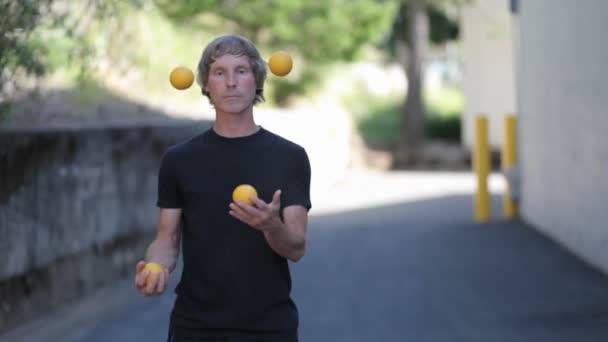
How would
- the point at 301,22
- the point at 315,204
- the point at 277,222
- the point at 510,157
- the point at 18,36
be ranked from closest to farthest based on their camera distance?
the point at 277,222 < the point at 18,36 < the point at 510,157 < the point at 315,204 < the point at 301,22

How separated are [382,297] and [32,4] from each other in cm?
372

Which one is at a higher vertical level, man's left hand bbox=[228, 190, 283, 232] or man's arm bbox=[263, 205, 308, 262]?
man's left hand bbox=[228, 190, 283, 232]

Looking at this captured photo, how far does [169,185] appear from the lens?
12.3 feet

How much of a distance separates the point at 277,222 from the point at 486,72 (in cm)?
2769

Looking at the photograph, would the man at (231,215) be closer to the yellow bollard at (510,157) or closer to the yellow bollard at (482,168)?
the yellow bollard at (482,168)

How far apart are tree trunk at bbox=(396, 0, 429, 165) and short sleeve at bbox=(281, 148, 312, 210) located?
25.8 metres

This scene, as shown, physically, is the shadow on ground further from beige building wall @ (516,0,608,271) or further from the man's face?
the man's face

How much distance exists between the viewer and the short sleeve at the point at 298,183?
3.62m

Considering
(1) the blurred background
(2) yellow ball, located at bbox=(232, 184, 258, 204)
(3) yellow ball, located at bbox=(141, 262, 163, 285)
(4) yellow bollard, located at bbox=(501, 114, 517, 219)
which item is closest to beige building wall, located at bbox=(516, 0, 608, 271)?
(1) the blurred background

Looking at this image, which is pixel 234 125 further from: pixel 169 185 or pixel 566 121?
pixel 566 121

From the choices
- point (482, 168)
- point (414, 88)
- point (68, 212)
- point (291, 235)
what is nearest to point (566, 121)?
point (482, 168)

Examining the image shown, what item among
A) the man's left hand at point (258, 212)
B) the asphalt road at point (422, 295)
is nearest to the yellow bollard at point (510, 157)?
the asphalt road at point (422, 295)

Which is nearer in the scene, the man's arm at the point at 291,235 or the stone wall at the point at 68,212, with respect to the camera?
the man's arm at the point at 291,235

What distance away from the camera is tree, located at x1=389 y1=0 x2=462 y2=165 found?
1158 inches
